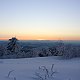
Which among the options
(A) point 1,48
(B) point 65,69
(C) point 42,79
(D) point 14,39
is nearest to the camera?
(C) point 42,79

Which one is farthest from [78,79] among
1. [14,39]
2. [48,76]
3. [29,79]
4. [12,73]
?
[14,39]

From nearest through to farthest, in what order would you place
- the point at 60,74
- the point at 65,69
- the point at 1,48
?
the point at 60,74 < the point at 65,69 < the point at 1,48

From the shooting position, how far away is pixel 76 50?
44.9 ft

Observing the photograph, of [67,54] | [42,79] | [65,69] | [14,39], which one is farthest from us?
[14,39]

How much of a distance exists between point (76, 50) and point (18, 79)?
7154 millimetres

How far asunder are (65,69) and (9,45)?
3271 centimetres

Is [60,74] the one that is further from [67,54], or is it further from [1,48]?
[1,48]

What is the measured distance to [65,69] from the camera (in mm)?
8781

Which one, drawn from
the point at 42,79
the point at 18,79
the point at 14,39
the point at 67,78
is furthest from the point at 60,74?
the point at 14,39

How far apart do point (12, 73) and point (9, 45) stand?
33.0 m

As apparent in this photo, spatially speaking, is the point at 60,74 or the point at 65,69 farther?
the point at 65,69

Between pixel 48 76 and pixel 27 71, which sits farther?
pixel 27 71

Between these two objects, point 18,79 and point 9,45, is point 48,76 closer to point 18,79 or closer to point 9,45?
point 18,79

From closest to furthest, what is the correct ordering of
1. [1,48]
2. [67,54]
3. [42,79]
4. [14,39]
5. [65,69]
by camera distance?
[42,79] < [65,69] < [67,54] < [1,48] < [14,39]
